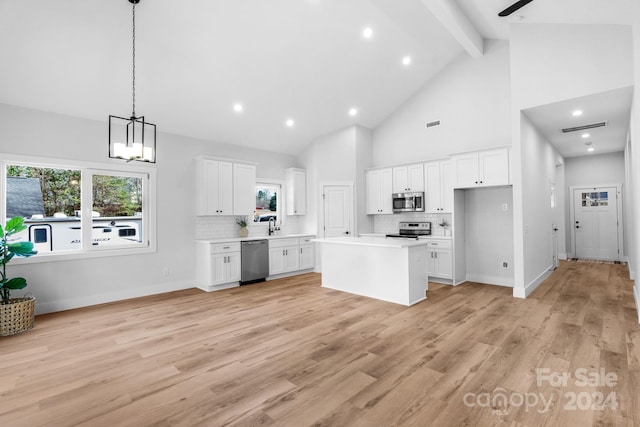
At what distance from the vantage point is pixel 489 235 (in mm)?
5812

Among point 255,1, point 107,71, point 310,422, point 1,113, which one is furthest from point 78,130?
point 310,422

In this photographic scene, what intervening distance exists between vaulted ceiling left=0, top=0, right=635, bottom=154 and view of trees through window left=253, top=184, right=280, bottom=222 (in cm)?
142

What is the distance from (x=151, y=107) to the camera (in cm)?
502

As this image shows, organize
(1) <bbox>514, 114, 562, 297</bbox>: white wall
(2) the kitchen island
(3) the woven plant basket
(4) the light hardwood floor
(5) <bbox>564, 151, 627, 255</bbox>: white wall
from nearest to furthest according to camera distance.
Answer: (4) the light hardwood floor, (3) the woven plant basket, (2) the kitchen island, (1) <bbox>514, 114, 562, 297</bbox>: white wall, (5) <bbox>564, 151, 627, 255</bbox>: white wall

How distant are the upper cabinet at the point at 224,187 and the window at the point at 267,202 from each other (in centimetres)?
71

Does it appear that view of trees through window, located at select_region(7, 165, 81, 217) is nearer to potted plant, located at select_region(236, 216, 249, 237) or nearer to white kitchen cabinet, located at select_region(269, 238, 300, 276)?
potted plant, located at select_region(236, 216, 249, 237)

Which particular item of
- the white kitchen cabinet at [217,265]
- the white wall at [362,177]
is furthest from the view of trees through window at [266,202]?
the white wall at [362,177]

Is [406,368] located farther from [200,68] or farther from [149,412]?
[200,68]

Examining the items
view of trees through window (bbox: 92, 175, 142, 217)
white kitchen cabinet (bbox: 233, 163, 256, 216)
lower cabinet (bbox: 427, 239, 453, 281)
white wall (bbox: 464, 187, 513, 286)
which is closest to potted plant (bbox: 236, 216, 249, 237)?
white kitchen cabinet (bbox: 233, 163, 256, 216)

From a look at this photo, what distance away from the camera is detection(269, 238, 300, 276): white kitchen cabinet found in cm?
656

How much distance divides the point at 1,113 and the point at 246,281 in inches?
169

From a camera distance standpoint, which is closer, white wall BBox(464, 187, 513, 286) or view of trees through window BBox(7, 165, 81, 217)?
view of trees through window BBox(7, 165, 81, 217)

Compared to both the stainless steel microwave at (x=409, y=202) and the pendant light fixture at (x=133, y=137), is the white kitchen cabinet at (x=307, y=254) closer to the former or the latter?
the stainless steel microwave at (x=409, y=202)

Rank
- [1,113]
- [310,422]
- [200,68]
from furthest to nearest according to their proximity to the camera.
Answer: [200,68]
[1,113]
[310,422]
